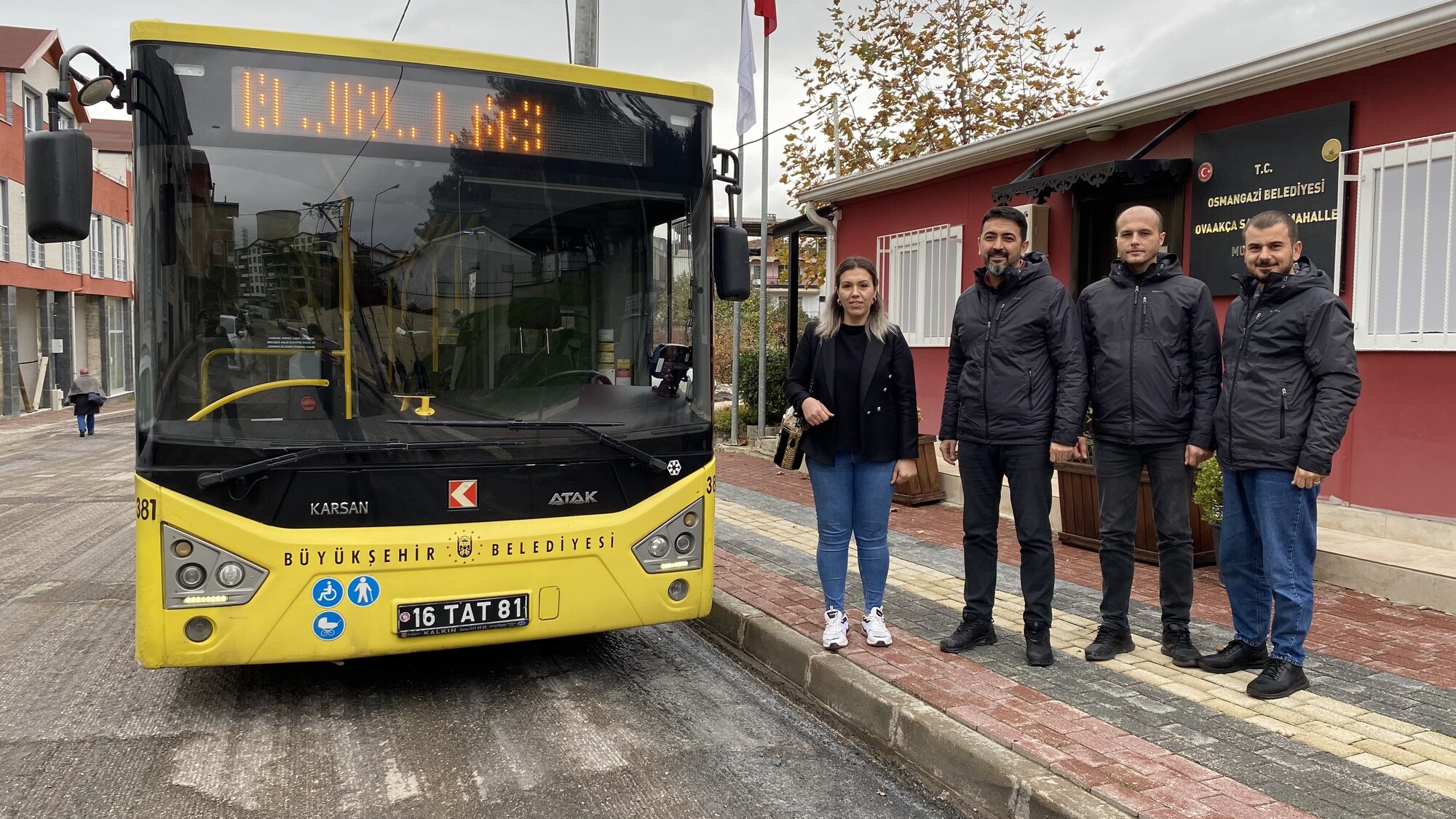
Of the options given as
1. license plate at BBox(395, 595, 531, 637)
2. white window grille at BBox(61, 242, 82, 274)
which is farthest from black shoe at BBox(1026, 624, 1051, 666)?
white window grille at BBox(61, 242, 82, 274)

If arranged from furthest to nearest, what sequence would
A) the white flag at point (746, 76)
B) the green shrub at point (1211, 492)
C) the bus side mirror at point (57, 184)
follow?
the white flag at point (746, 76), the green shrub at point (1211, 492), the bus side mirror at point (57, 184)

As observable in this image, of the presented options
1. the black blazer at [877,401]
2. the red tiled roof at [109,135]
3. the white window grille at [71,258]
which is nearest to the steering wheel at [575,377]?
the black blazer at [877,401]

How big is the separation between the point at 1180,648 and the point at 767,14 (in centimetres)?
1149

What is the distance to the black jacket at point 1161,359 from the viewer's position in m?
4.52

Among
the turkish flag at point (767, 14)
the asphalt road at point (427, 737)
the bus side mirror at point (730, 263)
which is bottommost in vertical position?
the asphalt road at point (427, 737)

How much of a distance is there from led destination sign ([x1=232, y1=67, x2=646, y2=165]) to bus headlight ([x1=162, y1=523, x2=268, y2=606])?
5.53ft

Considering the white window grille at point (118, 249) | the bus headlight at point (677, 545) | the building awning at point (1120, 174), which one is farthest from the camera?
the white window grille at point (118, 249)

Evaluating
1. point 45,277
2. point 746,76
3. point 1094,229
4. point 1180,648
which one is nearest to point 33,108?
point 45,277

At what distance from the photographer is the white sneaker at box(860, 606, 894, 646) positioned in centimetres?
498

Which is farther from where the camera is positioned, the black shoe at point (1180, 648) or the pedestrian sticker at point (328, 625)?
the black shoe at point (1180, 648)

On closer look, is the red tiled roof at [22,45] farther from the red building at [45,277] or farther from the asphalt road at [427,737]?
the asphalt road at [427,737]

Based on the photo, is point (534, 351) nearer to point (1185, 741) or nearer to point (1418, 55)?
point (1185, 741)

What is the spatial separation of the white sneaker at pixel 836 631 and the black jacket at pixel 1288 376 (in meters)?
1.86

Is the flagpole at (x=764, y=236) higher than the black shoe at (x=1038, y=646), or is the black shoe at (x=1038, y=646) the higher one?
the flagpole at (x=764, y=236)
